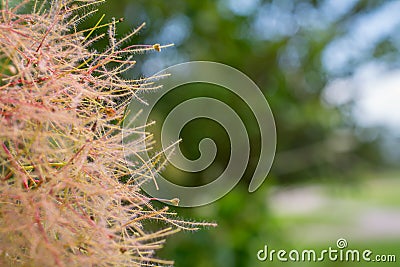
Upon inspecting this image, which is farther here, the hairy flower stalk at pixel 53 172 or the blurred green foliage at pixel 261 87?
the blurred green foliage at pixel 261 87

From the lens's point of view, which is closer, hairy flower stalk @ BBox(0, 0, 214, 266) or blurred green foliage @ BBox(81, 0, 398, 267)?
hairy flower stalk @ BBox(0, 0, 214, 266)

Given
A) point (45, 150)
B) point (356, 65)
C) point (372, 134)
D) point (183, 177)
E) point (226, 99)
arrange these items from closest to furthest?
point (45, 150) < point (183, 177) < point (226, 99) < point (356, 65) < point (372, 134)

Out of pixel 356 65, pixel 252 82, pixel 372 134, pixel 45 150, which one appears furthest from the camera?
pixel 372 134

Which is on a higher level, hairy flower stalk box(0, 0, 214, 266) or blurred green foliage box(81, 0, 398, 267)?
blurred green foliage box(81, 0, 398, 267)

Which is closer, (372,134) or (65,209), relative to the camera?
(65,209)

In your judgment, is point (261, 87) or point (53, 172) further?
point (261, 87)

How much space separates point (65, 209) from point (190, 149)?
3.76ft

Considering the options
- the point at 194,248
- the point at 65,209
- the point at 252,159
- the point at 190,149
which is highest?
the point at 252,159

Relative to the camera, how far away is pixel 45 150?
300mm

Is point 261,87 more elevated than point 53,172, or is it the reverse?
point 261,87

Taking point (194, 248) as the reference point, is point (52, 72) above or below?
below

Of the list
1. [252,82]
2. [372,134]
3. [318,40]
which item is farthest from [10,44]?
[372,134]

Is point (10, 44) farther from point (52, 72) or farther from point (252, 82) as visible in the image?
point (252, 82)

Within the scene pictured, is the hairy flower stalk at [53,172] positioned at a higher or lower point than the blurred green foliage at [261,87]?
lower
